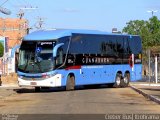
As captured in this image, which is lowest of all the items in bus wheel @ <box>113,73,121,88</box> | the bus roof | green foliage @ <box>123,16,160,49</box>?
bus wheel @ <box>113,73,121,88</box>

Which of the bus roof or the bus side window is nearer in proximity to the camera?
the bus side window

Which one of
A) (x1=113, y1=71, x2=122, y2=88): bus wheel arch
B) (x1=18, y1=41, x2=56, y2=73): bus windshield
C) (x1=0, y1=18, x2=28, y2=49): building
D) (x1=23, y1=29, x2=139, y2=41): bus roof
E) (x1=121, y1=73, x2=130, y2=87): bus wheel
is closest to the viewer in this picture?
(x1=18, y1=41, x2=56, y2=73): bus windshield

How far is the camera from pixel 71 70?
3353 centimetres

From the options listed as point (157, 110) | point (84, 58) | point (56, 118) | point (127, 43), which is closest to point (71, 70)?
point (84, 58)

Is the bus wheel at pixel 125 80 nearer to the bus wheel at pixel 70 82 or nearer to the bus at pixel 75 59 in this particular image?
the bus at pixel 75 59

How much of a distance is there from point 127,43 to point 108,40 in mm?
2787

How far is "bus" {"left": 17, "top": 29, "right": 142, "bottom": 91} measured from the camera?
31.9 meters

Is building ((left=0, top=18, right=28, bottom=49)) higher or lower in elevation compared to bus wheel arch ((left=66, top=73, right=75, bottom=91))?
higher

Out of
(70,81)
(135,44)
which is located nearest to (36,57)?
(70,81)

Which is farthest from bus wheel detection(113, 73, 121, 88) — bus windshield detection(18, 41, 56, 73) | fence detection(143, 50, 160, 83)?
bus windshield detection(18, 41, 56, 73)

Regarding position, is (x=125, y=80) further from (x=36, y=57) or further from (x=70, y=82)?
(x=36, y=57)

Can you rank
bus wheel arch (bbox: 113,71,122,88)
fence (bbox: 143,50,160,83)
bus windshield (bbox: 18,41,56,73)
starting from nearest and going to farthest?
bus windshield (bbox: 18,41,56,73) < bus wheel arch (bbox: 113,71,122,88) < fence (bbox: 143,50,160,83)

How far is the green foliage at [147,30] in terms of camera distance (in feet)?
335

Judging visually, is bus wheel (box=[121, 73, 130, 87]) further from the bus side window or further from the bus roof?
the bus side window
